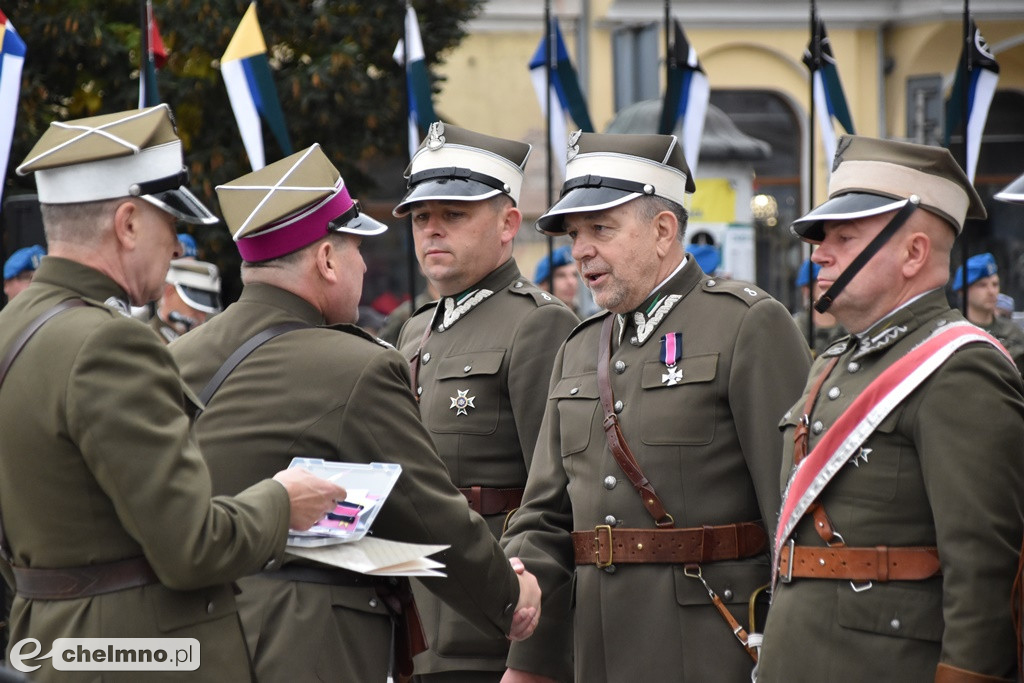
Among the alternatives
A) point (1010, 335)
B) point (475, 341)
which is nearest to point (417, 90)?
point (475, 341)

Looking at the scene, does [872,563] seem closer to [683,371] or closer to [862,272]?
[862,272]

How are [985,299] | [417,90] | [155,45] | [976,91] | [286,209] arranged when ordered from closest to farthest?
[286,209] → [976,91] → [417,90] → [155,45] → [985,299]

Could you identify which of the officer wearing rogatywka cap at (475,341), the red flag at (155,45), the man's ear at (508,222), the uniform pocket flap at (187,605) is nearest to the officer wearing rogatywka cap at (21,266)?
the red flag at (155,45)

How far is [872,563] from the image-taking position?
3422 millimetres

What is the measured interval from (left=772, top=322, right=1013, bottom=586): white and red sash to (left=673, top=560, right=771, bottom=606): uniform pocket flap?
453 millimetres

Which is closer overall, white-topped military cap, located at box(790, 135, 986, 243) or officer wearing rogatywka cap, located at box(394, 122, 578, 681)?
white-topped military cap, located at box(790, 135, 986, 243)

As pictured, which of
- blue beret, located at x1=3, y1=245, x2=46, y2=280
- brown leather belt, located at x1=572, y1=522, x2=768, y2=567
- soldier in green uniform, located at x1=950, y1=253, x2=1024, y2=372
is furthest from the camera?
soldier in green uniform, located at x1=950, y1=253, x2=1024, y2=372

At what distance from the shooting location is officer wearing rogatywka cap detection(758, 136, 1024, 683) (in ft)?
10.8

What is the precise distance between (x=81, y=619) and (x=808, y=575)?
1694 millimetres

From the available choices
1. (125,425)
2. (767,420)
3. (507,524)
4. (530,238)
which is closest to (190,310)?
(507,524)

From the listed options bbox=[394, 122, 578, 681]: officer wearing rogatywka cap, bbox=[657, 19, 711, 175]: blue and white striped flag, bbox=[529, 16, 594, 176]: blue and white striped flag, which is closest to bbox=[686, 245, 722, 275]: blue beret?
bbox=[529, 16, 594, 176]: blue and white striped flag

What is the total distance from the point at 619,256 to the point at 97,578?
196cm

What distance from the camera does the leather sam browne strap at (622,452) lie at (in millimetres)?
4086

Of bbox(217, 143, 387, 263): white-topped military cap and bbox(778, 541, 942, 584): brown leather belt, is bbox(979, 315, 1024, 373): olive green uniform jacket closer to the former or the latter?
bbox(778, 541, 942, 584): brown leather belt
